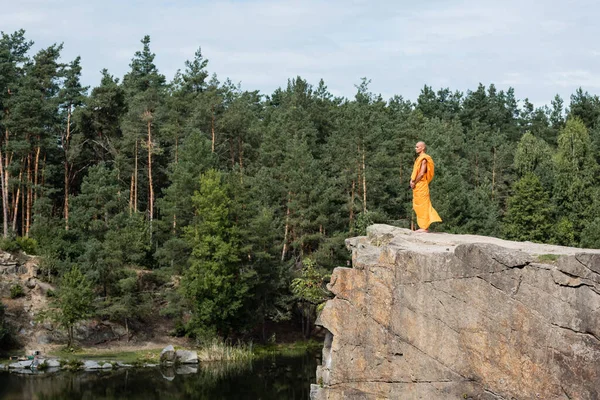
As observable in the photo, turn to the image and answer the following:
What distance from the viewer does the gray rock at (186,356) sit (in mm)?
40000

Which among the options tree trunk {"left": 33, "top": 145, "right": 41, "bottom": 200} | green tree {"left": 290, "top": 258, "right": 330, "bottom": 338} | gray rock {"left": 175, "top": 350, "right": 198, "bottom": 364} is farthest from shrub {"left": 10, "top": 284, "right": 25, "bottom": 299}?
green tree {"left": 290, "top": 258, "right": 330, "bottom": 338}

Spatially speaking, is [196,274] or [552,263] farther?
[196,274]

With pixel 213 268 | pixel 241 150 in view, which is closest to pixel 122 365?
pixel 213 268

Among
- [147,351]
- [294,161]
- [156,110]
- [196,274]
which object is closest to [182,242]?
[196,274]

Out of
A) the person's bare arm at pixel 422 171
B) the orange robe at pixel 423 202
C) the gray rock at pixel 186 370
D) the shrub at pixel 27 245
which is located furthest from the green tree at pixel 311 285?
the person's bare arm at pixel 422 171

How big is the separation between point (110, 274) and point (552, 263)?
3254cm

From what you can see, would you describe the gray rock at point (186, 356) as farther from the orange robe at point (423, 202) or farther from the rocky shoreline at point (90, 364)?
the orange robe at point (423, 202)

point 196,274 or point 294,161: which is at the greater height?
point 294,161

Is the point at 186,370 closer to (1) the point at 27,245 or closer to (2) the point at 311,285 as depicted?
(2) the point at 311,285

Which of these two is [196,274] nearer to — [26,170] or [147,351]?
[147,351]

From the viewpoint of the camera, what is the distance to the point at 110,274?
43156mm

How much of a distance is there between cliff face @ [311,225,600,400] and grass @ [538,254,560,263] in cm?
5

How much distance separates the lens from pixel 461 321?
16.4 m

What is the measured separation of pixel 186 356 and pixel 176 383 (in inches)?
229
